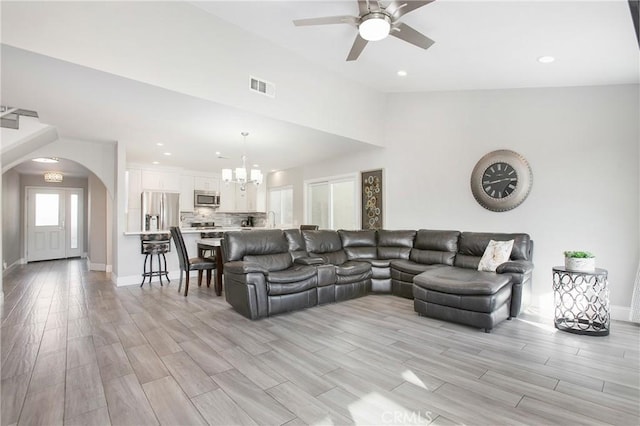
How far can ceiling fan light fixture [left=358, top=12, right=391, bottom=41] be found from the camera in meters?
2.53

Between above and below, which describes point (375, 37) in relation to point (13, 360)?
above

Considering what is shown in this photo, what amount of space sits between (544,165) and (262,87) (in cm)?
402

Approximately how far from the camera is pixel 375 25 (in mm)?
2564

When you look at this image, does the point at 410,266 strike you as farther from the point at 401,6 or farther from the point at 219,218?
the point at 219,218

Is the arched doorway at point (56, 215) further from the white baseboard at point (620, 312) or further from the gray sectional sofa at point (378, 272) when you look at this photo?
the white baseboard at point (620, 312)

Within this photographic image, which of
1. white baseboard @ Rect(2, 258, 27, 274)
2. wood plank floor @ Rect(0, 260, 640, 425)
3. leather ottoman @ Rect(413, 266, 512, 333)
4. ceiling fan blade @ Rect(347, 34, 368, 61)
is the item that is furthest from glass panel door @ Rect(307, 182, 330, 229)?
white baseboard @ Rect(2, 258, 27, 274)

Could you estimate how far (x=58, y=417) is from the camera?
1.79 meters

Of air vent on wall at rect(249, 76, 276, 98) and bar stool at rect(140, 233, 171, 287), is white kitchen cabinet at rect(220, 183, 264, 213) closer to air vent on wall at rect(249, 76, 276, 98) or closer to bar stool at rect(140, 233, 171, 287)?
bar stool at rect(140, 233, 171, 287)

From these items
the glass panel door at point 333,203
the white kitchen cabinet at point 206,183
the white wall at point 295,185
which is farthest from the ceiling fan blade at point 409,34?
the white kitchen cabinet at point 206,183

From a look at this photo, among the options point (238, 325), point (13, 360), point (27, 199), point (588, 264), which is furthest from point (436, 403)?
point (27, 199)

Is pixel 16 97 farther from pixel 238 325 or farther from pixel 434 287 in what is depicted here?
pixel 434 287

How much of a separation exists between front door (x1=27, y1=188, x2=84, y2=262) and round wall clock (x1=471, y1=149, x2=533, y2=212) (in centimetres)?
1078

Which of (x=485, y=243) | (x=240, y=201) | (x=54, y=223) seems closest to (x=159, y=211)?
(x=240, y=201)

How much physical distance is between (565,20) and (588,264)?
8.06 feet
